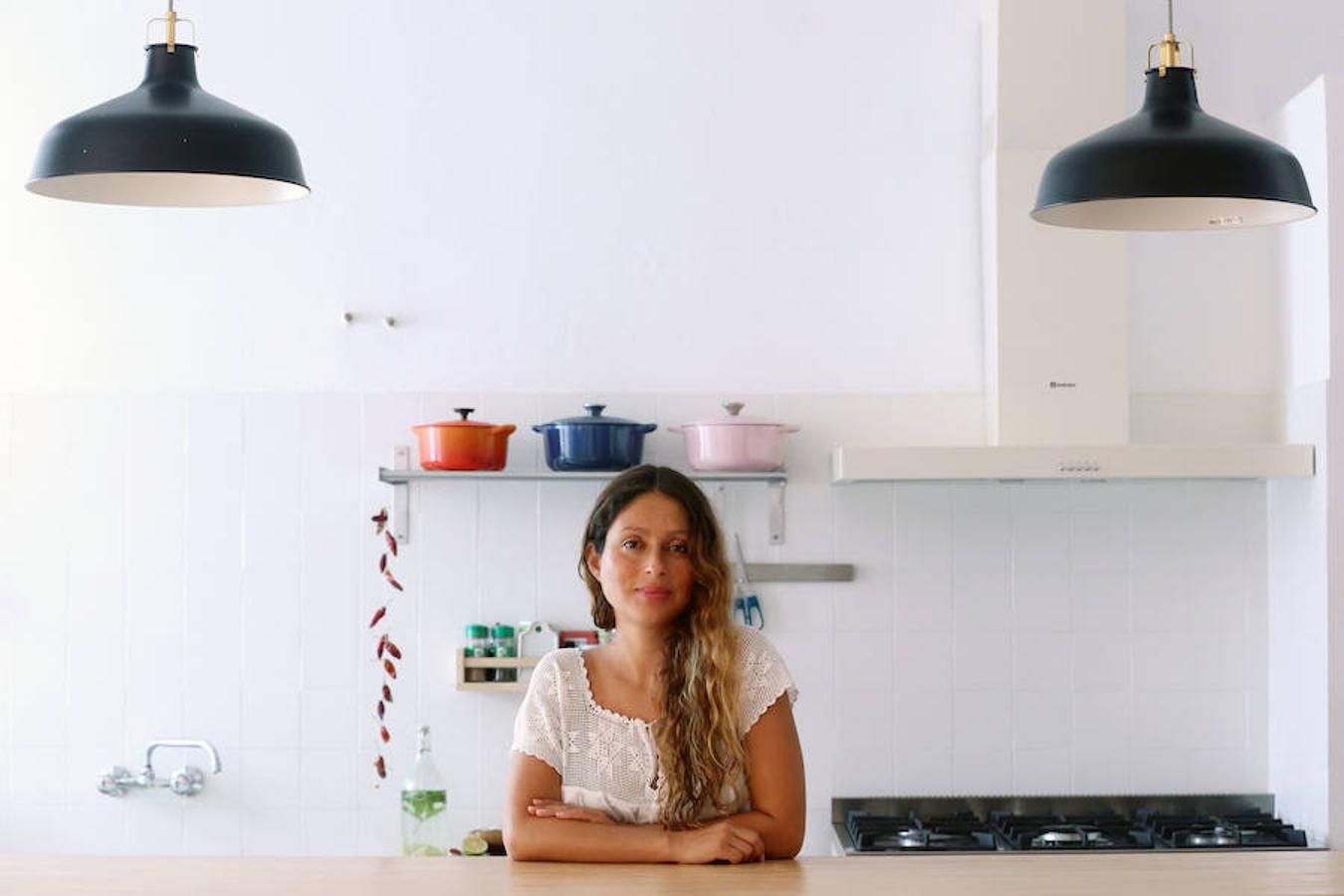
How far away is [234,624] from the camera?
3.92 meters

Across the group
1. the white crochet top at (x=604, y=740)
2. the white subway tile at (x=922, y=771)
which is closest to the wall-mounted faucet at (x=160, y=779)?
the white subway tile at (x=922, y=771)

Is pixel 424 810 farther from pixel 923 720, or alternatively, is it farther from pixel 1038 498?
pixel 1038 498

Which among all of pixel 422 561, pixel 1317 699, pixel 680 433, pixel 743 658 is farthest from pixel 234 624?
pixel 1317 699

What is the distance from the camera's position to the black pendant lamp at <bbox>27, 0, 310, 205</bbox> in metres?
2.13

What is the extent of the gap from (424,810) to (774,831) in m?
1.74

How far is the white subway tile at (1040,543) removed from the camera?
3.95 meters

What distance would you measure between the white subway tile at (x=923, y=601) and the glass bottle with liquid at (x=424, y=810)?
1.17m

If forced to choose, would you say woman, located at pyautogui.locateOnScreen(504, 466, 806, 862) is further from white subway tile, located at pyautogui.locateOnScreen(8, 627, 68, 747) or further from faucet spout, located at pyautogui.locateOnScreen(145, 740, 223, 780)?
white subway tile, located at pyautogui.locateOnScreen(8, 627, 68, 747)

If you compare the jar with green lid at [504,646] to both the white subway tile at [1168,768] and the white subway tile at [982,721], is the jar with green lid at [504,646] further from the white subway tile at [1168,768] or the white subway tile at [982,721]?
the white subway tile at [1168,768]

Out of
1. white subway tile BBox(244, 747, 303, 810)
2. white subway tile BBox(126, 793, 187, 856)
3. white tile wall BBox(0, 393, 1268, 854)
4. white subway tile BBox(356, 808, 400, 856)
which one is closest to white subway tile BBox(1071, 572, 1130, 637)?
white tile wall BBox(0, 393, 1268, 854)

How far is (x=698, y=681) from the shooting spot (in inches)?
90.4

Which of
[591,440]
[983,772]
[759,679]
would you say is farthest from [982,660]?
[759,679]

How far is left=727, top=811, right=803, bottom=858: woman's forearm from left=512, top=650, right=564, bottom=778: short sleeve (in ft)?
0.88

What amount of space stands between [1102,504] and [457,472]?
157 centimetres
